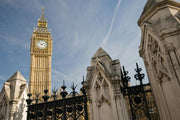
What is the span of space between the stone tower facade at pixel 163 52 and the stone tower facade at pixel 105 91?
3.02ft

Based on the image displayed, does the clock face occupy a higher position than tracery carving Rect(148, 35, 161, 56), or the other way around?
the clock face

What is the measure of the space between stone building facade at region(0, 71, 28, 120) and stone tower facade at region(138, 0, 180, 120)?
15.5 ft

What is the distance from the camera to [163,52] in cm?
346

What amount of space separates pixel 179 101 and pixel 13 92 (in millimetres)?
5466

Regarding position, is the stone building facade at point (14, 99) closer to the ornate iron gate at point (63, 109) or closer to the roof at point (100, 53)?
the ornate iron gate at point (63, 109)

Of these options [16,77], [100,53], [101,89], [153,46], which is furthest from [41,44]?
[153,46]

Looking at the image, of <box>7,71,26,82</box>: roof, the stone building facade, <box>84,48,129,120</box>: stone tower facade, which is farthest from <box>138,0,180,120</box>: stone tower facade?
<box>7,71,26,82</box>: roof

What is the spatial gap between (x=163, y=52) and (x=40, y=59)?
2430 inches

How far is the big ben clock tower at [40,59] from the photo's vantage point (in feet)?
192

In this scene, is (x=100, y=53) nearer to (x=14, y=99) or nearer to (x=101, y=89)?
(x=101, y=89)

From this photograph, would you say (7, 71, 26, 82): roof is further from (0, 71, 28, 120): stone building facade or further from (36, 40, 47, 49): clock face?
(36, 40, 47, 49): clock face

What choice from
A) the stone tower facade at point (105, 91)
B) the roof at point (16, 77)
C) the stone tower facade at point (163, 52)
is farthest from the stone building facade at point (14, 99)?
the stone tower facade at point (163, 52)

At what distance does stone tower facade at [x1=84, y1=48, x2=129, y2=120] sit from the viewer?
4.16 m

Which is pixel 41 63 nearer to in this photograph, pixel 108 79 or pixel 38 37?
pixel 38 37
